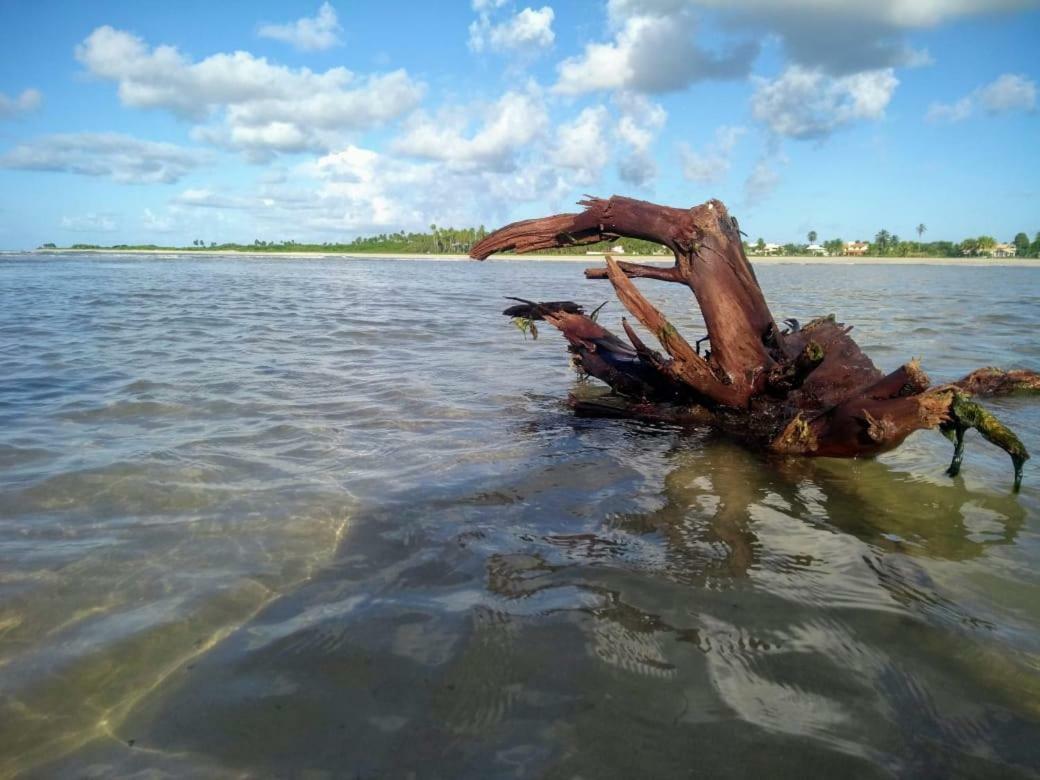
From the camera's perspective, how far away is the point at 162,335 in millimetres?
11617

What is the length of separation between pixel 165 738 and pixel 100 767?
188 millimetres

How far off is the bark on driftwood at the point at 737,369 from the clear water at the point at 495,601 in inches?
16.5

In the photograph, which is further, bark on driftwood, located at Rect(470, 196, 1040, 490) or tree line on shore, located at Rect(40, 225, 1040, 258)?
tree line on shore, located at Rect(40, 225, 1040, 258)

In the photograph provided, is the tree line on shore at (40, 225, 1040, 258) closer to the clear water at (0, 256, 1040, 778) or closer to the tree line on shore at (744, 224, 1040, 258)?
the tree line on shore at (744, 224, 1040, 258)

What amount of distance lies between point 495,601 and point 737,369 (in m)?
3.90

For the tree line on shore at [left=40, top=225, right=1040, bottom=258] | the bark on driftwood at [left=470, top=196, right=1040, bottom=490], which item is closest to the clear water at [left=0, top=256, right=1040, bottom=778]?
the bark on driftwood at [left=470, top=196, right=1040, bottom=490]

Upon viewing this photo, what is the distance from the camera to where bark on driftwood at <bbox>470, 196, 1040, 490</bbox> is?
4.56 metres

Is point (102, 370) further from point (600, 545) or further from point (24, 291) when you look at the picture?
point (24, 291)

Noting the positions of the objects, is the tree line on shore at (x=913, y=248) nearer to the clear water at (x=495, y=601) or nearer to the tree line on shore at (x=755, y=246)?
the tree line on shore at (x=755, y=246)

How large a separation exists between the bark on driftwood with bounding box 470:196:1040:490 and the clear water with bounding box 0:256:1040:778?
42cm

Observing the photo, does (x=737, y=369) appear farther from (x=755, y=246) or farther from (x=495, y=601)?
(x=755, y=246)

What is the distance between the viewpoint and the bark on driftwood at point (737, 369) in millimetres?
4559

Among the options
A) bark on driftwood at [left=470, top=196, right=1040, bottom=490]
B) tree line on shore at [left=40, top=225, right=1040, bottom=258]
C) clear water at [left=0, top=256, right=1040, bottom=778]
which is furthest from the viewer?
tree line on shore at [left=40, top=225, right=1040, bottom=258]

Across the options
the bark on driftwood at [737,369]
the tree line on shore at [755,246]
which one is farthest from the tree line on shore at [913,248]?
the bark on driftwood at [737,369]
